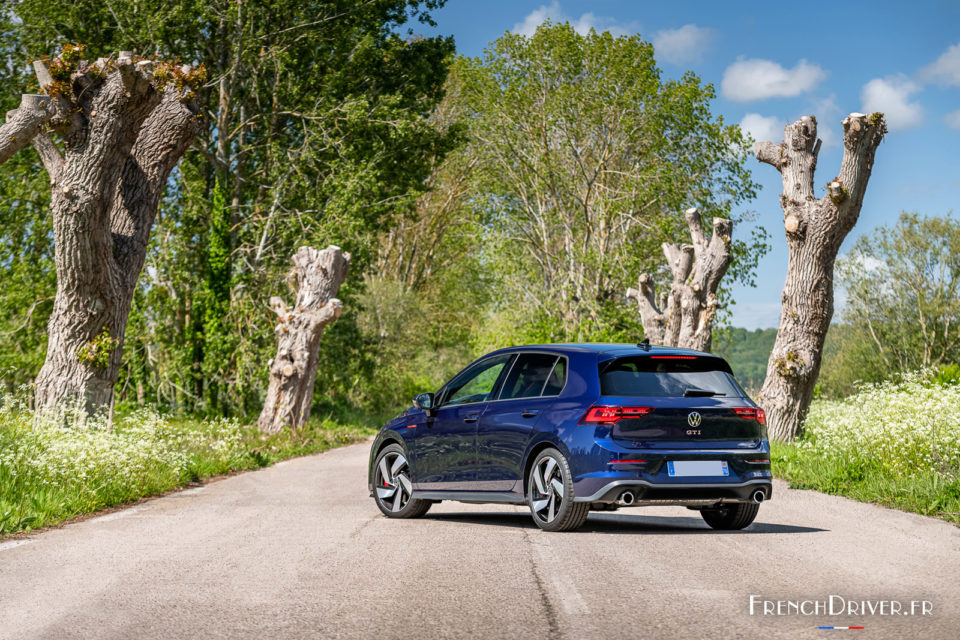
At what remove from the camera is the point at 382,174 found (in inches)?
1201

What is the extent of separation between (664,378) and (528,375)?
1.35 m

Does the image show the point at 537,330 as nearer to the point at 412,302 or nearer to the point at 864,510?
the point at 412,302

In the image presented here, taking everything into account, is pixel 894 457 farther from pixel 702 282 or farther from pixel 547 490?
pixel 702 282

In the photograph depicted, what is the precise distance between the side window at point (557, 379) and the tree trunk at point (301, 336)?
56.7 feet

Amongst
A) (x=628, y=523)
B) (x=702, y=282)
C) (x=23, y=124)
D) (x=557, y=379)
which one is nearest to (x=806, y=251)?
(x=702, y=282)

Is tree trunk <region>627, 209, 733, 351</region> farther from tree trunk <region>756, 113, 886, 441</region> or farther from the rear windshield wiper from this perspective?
the rear windshield wiper

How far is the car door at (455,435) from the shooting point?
982cm

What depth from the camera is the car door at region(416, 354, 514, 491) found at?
9.82 meters

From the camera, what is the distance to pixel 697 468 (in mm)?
8578

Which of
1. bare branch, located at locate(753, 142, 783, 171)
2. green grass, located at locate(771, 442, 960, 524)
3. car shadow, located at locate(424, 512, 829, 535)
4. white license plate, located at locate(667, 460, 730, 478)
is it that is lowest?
car shadow, located at locate(424, 512, 829, 535)

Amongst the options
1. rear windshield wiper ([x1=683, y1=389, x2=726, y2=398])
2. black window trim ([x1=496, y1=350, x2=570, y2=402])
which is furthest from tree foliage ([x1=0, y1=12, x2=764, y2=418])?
rear windshield wiper ([x1=683, y1=389, x2=726, y2=398])

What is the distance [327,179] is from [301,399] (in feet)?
22.4

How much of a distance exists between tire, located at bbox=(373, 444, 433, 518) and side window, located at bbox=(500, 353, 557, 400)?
163 centimetres

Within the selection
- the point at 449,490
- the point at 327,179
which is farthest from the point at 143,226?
the point at 327,179
